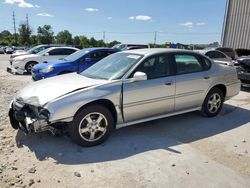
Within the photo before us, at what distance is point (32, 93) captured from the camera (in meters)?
4.25

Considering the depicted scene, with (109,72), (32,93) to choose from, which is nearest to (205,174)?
(109,72)

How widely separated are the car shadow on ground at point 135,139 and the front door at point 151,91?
0.39m

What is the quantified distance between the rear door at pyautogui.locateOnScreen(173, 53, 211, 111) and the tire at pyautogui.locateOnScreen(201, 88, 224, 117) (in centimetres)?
18

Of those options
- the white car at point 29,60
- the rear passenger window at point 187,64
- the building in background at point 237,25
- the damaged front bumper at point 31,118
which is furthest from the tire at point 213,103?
the building in background at point 237,25

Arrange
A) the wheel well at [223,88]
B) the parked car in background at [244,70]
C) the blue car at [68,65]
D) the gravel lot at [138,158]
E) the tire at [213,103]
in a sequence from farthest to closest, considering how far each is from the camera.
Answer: the blue car at [68,65], the parked car in background at [244,70], the wheel well at [223,88], the tire at [213,103], the gravel lot at [138,158]

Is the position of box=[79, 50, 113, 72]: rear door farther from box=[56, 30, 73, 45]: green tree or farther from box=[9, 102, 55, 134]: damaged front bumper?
box=[56, 30, 73, 45]: green tree

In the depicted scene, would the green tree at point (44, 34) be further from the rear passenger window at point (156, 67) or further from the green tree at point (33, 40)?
the rear passenger window at point (156, 67)

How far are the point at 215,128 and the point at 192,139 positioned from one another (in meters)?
0.84

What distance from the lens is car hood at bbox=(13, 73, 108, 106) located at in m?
3.95

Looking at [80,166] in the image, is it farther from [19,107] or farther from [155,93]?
[155,93]

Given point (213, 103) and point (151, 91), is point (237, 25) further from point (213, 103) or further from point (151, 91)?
point (151, 91)

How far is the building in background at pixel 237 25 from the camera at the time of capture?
70.4ft

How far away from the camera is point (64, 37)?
242 ft

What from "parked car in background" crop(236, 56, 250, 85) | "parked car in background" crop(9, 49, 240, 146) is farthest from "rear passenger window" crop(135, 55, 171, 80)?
"parked car in background" crop(236, 56, 250, 85)
